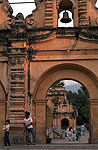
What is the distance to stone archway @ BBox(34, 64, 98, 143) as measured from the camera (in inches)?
501

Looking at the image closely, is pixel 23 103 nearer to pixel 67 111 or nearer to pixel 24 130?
pixel 24 130

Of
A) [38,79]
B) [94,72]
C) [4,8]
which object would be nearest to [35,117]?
[38,79]

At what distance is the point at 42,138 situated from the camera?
12648mm

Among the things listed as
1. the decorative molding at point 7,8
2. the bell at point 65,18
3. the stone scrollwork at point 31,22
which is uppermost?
the decorative molding at point 7,8

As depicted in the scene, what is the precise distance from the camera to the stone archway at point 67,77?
12.7 meters

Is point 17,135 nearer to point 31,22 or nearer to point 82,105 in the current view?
point 31,22

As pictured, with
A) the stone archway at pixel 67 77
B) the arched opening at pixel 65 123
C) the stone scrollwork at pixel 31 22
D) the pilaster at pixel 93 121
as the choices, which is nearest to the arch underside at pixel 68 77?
the stone archway at pixel 67 77

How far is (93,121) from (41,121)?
2.57 meters

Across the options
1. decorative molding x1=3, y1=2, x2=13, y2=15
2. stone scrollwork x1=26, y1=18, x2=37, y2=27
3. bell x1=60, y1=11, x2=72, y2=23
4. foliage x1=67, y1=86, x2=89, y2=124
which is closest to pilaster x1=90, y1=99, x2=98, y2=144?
bell x1=60, y1=11, x2=72, y2=23

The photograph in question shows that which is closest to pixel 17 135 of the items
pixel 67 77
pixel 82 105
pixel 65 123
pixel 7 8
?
pixel 67 77

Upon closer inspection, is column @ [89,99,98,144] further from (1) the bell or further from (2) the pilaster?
(1) the bell

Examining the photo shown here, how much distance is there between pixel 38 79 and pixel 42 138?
2.90m

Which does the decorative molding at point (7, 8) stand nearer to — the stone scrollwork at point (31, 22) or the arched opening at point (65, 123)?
the stone scrollwork at point (31, 22)

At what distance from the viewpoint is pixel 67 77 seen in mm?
13422
